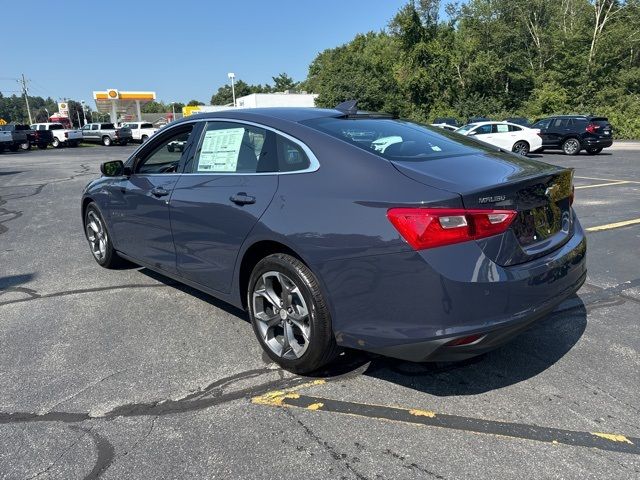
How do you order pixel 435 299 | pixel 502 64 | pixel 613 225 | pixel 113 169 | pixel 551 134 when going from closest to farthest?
pixel 435 299 < pixel 113 169 < pixel 613 225 < pixel 551 134 < pixel 502 64

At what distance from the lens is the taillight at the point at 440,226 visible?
8.09 feet

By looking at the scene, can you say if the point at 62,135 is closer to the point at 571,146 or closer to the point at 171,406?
the point at 571,146

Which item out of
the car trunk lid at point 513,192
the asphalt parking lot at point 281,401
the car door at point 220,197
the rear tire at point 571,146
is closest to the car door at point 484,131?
the rear tire at point 571,146

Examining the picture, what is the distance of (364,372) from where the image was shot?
128 inches

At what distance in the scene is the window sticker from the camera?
142 inches

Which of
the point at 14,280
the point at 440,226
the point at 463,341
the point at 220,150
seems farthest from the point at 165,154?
the point at 463,341

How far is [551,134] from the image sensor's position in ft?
70.7

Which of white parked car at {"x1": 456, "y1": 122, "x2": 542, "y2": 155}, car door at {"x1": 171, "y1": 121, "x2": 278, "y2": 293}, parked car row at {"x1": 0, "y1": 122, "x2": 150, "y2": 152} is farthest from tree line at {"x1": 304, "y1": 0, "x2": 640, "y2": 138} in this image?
car door at {"x1": 171, "y1": 121, "x2": 278, "y2": 293}

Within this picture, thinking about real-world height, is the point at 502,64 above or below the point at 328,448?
above

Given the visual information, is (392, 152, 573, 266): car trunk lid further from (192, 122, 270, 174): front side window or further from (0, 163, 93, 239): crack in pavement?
(0, 163, 93, 239): crack in pavement

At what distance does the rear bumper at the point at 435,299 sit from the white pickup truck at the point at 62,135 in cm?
4066

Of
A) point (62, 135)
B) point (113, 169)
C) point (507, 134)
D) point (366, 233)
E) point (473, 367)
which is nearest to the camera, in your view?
point (366, 233)

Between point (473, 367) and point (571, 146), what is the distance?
20951 mm

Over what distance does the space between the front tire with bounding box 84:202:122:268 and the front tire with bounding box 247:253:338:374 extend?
262cm
